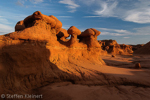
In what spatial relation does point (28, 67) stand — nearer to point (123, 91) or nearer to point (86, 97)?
point (86, 97)

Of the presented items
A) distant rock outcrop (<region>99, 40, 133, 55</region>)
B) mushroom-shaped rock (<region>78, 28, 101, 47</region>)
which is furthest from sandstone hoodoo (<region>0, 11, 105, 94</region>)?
distant rock outcrop (<region>99, 40, 133, 55</region>)

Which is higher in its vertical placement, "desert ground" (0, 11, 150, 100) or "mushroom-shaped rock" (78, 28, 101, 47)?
"mushroom-shaped rock" (78, 28, 101, 47)

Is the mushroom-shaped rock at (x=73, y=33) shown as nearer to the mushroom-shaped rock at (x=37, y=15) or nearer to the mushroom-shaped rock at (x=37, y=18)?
the mushroom-shaped rock at (x=37, y=18)

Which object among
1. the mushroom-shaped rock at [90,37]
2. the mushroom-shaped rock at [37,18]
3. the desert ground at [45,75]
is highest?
the mushroom-shaped rock at [37,18]

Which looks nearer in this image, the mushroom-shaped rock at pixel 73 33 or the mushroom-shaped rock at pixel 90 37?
the mushroom-shaped rock at pixel 73 33

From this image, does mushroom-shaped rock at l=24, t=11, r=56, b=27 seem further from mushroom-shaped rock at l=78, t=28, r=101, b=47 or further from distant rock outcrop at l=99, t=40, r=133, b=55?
distant rock outcrop at l=99, t=40, r=133, b=55

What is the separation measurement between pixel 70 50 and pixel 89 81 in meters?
2.48

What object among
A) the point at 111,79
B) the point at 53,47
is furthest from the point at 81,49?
the point at 111,79

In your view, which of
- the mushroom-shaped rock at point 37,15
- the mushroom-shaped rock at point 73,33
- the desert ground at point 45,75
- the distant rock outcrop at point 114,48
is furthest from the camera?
the distant rock outcrop at point 114,48

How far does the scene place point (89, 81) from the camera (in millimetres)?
4301

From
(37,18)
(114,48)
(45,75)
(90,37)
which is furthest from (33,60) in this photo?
(114,48)

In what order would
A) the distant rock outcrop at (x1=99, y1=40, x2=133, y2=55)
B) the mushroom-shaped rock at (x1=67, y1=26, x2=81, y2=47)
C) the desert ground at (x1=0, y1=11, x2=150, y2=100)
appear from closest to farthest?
the desert ground at (x1=0, y1=11, x2=150, y2=100) < the mushroom-shaped rock at (x1=67, y1=26, x2=81, y2=47) < the distant rock outcrop at (x1=99, y1=40, x2=133, y2=55)

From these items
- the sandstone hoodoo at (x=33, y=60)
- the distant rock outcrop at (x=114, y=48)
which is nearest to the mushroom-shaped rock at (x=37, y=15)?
the sandstone hoodoo at (x=33, y=60)

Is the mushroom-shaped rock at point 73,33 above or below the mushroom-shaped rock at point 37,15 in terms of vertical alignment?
below
